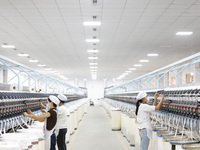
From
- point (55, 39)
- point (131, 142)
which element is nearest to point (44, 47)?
point (55, 39)

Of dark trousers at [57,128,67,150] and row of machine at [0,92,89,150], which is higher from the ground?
row of machine at [0,92,89,150]

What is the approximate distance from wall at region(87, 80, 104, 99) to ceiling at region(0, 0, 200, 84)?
1140 inches

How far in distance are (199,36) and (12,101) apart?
10.2 meters

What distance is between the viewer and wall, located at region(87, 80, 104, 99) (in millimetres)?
45219

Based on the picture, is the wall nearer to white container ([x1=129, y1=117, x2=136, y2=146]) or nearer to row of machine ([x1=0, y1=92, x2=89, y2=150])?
white container ([x1=129, y1=117, x2=136, y2=146])

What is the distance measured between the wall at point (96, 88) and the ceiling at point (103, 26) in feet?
95.0

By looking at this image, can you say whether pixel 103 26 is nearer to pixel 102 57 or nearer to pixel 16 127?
pixel 16 127

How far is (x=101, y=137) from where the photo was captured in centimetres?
984

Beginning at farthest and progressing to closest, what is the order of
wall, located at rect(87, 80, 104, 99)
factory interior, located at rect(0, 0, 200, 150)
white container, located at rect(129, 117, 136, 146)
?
1. wall, located at rect(87, 80, 104, 99)
2. white container, located at rect(129, 117, 136, 146)
3. factory interior, located at rect(0, 0, 200, 150)

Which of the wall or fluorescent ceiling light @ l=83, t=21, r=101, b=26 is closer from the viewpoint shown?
fluorescent ceiling light @ l=83, t=21, r=101, b=26

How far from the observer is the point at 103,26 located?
10.2 metres

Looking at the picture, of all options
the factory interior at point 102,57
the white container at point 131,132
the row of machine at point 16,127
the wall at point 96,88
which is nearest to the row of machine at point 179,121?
the factory interior at point 102,57

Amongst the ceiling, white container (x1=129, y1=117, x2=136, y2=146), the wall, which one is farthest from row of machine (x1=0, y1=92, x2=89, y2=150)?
the wall

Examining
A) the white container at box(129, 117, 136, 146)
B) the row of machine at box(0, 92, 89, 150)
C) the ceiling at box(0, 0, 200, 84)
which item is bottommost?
the white container at box(129, 117, 136, 146)
